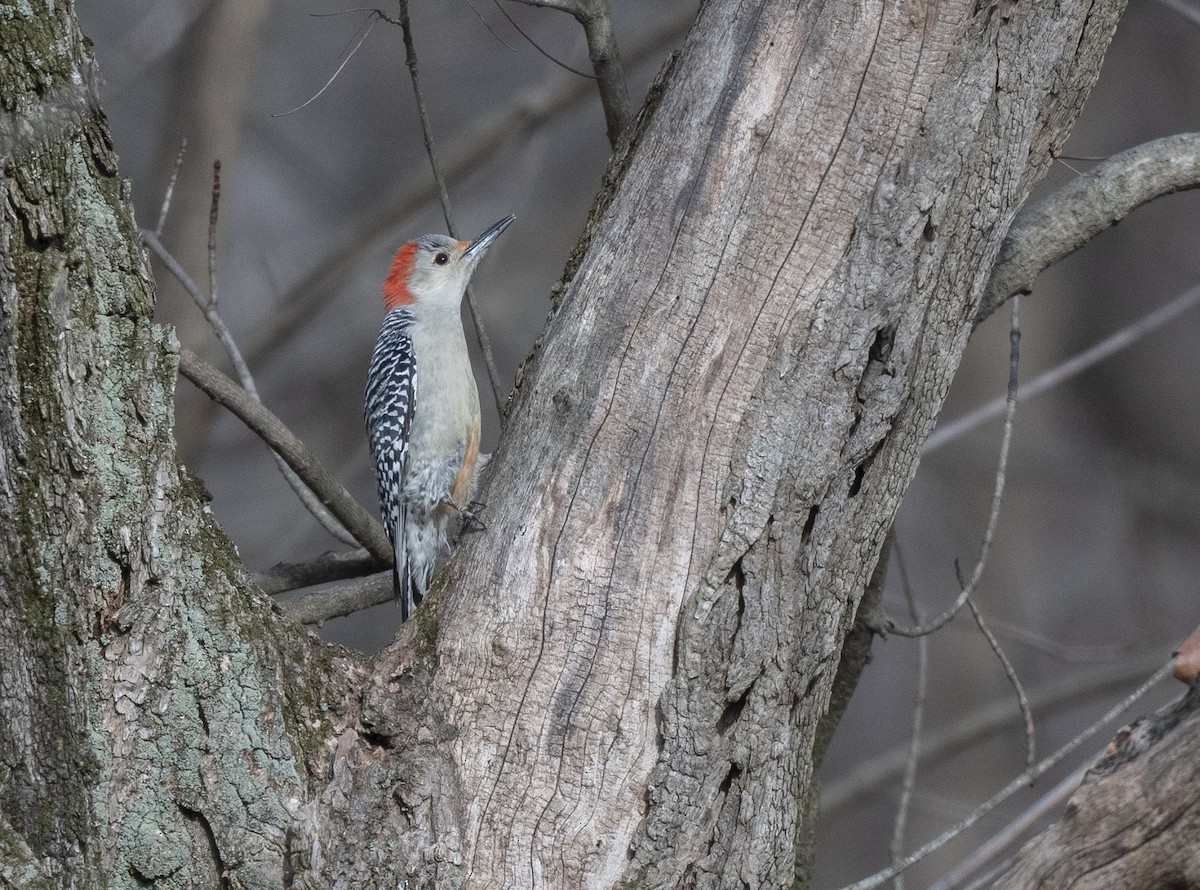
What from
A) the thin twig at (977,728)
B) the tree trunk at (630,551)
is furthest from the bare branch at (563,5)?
the thin twig at (977,728)

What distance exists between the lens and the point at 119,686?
2070mm

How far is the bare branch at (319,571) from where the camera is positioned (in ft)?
11.7

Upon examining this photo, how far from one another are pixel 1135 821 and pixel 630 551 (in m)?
0.98

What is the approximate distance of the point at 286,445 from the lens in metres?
3.25

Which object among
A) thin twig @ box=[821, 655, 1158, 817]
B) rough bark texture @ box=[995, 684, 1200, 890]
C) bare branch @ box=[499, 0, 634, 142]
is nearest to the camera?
rough bark texture @ box=[995, 684, 1200, 890]

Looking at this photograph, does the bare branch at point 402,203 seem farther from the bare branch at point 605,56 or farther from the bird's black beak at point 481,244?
the bare branch at point 605,56

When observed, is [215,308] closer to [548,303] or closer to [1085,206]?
[1085,206]

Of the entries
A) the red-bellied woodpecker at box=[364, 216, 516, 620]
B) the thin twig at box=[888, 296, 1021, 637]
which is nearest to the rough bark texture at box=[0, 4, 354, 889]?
the thin twig at box=[888, 296, 1021, 637]

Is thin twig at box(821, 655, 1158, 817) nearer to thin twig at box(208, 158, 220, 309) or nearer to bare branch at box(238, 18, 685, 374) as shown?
bare branch at box(238, 18, 685, 374)

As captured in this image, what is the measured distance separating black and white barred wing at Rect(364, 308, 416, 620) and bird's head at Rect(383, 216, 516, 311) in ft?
0.73

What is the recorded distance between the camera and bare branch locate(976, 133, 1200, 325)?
2.86 m

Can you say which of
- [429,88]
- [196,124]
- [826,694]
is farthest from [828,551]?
[429,88]

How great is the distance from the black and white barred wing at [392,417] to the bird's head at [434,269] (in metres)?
0.22

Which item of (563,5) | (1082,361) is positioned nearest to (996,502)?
(1082,361)
